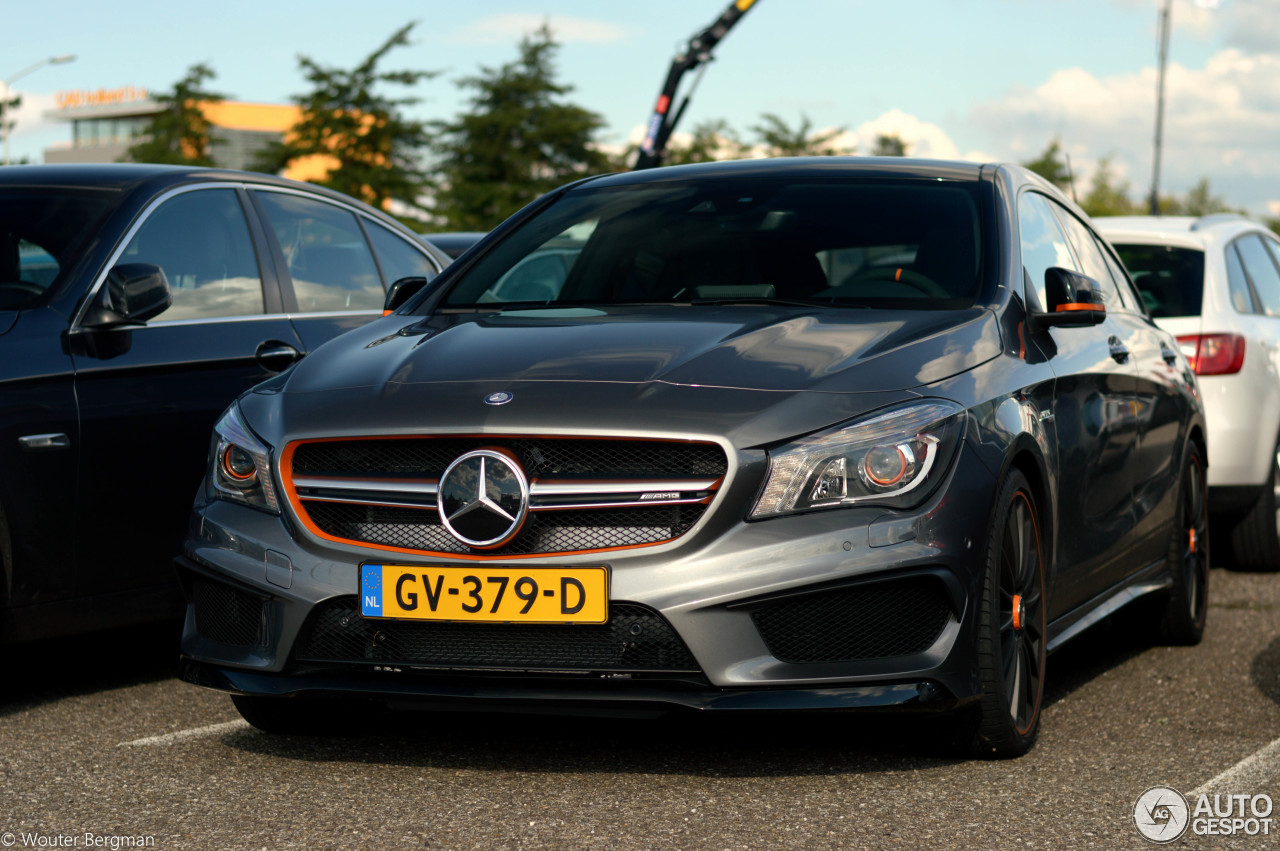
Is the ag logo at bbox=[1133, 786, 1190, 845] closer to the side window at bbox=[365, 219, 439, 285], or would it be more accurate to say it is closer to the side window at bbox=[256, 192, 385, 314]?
the side window at bbox=[256, 192, 385, 314]

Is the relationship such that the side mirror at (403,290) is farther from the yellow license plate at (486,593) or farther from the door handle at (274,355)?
the yellow license plate at (486,593)

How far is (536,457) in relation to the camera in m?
3.83

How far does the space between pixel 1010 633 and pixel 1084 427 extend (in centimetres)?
99

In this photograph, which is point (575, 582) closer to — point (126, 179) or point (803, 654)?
point (803, 654)

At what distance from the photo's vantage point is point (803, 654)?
377 cm

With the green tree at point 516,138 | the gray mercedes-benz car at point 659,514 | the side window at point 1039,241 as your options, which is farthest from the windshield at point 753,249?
the green tree at point 516,138

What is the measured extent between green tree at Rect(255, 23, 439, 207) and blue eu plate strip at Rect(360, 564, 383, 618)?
42736mm

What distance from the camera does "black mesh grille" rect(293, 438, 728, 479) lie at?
3.75 metres

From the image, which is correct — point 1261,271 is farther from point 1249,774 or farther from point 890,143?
point 890,143

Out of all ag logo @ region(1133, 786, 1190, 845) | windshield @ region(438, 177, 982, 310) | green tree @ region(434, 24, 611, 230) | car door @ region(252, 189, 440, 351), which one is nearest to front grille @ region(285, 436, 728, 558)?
windshield @ region(438, 177, 982, 310)

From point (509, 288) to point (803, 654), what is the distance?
1854 mm

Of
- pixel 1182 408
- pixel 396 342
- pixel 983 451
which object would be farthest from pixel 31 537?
pixel 1182 408

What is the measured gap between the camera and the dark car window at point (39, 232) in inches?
213

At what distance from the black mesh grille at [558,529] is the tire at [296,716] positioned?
2.50ft
